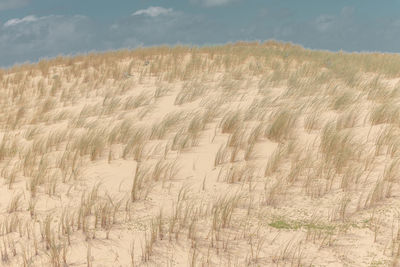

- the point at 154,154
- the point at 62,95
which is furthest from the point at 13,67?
the point at 154,154

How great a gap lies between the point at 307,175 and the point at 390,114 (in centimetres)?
264

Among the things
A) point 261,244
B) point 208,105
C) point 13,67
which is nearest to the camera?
point 261,244

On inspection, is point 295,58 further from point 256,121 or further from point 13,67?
point 13,67

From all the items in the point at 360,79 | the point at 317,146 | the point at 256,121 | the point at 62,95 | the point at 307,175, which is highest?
the point at 360,79

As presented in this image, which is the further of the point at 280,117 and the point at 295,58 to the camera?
the point at 295,58

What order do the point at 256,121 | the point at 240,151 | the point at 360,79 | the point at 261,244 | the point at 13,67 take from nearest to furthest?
1. the point at 261,244
2. the point at 240,151
3. the point at 256,121
4. the point at 360,79
5. the point at 13,67

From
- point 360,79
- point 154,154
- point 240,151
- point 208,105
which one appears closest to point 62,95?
point 208,105

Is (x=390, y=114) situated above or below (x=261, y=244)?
above

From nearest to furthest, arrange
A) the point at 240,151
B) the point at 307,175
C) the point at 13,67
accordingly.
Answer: the point at 307,175 < the point at 240,151 < the point at 13,67

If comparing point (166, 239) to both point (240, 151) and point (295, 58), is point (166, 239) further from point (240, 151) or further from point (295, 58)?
point (295, 58)

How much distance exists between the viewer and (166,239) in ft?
9.96

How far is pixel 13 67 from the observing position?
13.9 m

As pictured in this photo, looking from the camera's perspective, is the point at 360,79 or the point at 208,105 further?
the point at 360,79

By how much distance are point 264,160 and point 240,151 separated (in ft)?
1.55
